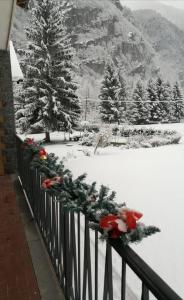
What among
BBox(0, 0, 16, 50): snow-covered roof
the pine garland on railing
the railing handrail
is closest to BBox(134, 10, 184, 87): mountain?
BBox(0, 0, 16, 50): snow-covered roof

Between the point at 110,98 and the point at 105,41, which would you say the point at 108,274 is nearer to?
the point at 110,98

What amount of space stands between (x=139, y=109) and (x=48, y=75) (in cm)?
1518

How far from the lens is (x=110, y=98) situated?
105 feet

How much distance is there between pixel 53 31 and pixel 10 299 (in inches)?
815

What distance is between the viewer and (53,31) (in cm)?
2112

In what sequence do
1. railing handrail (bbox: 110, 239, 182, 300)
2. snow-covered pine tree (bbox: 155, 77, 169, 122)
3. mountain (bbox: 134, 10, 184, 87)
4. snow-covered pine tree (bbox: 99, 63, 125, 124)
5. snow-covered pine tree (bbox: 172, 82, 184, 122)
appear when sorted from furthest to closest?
mountain (bbox: 134, 10, 184, 87)
snow-covered pine tree (bbox: 172, 82, 184, 122)
snow-covered pine tree (bbox: 155, 77, 169, 122)
snow-covered pine tree (bbox: 99, 63, 125, 124)
railing handrail (bbox: 110, 239, 182, 300)

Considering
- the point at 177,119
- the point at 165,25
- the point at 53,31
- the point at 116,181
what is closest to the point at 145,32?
the point at 165,25

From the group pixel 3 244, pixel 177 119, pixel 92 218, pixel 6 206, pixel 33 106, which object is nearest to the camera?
pixel 92 218

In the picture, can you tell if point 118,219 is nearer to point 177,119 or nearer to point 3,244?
point 3,244

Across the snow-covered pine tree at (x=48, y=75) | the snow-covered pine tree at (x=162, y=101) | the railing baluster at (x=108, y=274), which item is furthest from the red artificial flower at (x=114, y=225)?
the snow-covered pine tree at (x=162, y=101)

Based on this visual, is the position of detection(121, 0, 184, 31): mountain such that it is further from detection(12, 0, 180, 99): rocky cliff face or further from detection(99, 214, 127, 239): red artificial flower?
detection(99, 214, 127, 239): red artificial flower

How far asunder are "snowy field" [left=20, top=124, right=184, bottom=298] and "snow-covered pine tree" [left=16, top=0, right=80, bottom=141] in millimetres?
9915

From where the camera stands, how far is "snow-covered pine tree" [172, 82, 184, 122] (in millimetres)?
36584

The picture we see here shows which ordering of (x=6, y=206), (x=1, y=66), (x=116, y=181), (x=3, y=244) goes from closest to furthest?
1. (x=3, y=244)
2. (x=6, y=206)
3. (x=1, y=66)
4. (x=116, y=181)
